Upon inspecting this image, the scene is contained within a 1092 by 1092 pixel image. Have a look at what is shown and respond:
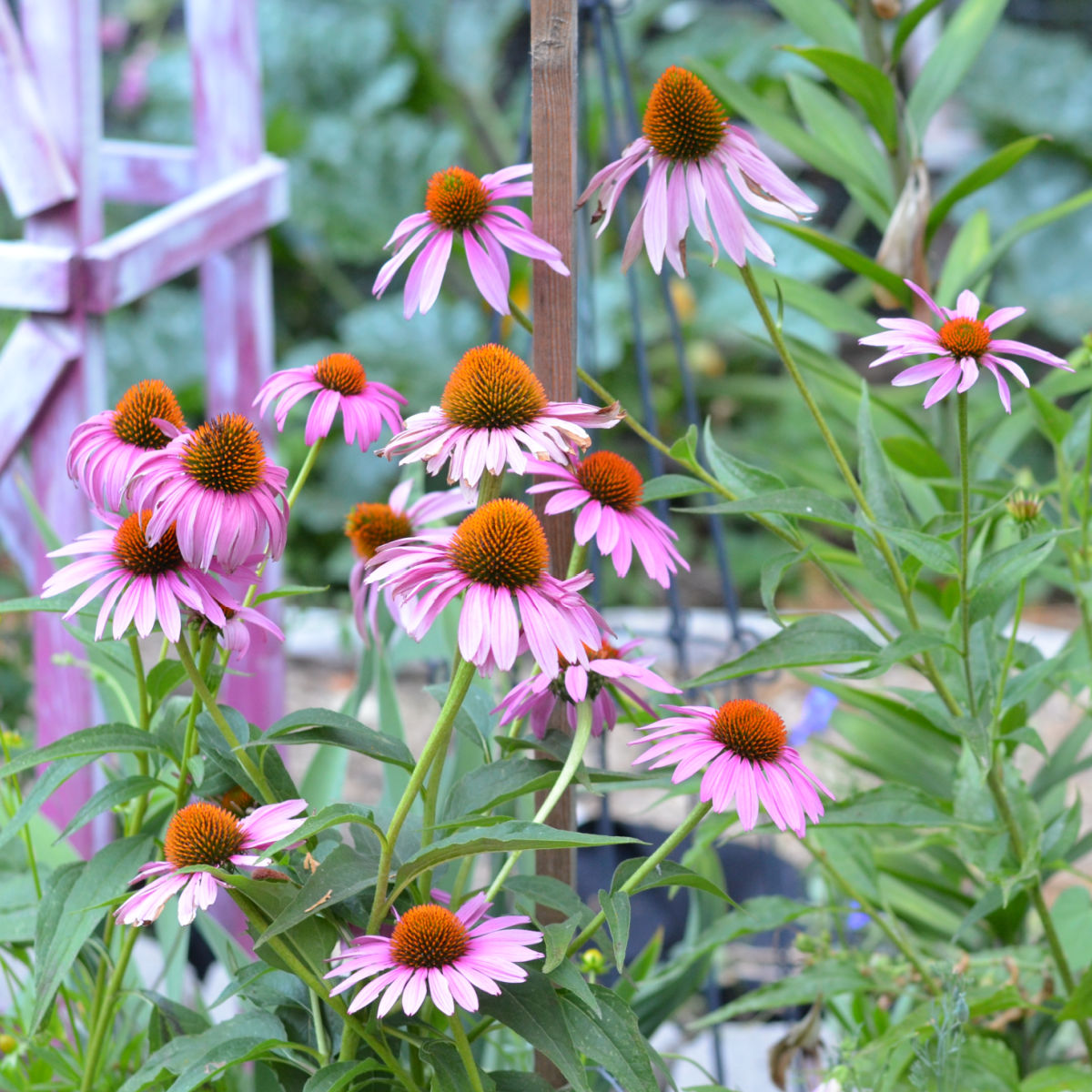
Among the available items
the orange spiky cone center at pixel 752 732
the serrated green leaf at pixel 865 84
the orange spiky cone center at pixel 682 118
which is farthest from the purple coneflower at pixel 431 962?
the serrated green leaf at pixel 865 84

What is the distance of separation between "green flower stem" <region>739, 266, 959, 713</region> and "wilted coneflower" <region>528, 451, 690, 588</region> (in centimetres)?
9

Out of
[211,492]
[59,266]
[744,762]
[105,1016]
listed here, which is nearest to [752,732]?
[744,762]

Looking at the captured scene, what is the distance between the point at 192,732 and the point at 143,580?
0.27 ft

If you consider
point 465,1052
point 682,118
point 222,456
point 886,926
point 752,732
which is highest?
point 682,118

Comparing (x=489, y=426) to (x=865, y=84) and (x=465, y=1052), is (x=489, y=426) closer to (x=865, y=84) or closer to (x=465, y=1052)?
(x=465, y=1052)

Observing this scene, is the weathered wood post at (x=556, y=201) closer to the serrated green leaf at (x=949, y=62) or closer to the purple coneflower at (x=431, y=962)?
the purple coneflower at (x=431, y=962)

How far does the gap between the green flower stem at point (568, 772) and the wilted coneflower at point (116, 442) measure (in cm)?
21

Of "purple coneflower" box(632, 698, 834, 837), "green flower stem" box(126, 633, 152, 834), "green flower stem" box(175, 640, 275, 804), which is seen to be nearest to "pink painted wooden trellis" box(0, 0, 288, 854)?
"green flower stem" box(126, 633, 152, 834)

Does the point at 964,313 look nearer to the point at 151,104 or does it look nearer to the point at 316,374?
the point at 316,374

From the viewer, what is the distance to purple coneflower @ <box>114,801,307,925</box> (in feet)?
1.30

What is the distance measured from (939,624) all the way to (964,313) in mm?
405

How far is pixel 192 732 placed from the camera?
0.48 metres

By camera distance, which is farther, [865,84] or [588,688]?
[865,84]

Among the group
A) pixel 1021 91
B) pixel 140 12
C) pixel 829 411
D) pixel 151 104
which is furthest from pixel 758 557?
pixel 140 12
